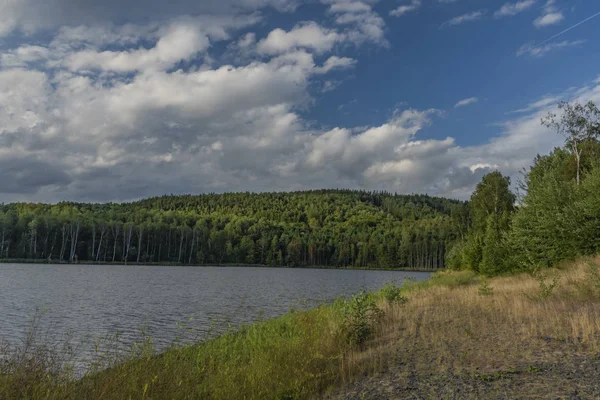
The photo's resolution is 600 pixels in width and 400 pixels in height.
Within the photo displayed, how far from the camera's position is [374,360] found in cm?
1182

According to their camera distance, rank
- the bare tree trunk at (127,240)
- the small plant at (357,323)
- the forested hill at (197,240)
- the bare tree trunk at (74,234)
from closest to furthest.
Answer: the small plant at (357,323), the forested hill at (197,240), the bare tree trunk at (74,234), the bare tree trunk at (127,240)

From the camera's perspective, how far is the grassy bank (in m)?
8.31

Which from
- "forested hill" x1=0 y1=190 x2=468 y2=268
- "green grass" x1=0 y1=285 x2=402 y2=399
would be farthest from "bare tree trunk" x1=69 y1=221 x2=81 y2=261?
"green grass" x1=0 y1=285 x2=402 y2=399

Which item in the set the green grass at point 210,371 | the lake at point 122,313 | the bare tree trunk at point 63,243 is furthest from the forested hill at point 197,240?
the green grass at point 210,371

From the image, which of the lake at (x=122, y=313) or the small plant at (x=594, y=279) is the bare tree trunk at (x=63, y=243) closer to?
the lake at (x=122, y=313)

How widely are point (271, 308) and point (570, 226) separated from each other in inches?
810

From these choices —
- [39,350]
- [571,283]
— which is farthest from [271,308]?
[39,350]

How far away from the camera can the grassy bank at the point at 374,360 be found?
8.31 metres

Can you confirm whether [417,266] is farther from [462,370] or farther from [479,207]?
[462,370]

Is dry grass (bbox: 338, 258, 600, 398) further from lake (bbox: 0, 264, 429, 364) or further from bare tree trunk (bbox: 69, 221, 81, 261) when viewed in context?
bare tree trunk (bbox: 69, 221, 81, 261)

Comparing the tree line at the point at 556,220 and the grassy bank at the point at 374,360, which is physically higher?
the tree line at the point at 556,220

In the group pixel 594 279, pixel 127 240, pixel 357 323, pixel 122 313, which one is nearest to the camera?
pixel 357 323

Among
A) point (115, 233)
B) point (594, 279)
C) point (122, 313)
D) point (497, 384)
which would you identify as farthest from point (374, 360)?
point (115, 233)

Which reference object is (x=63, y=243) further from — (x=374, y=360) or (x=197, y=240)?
(x=374, y=360)
